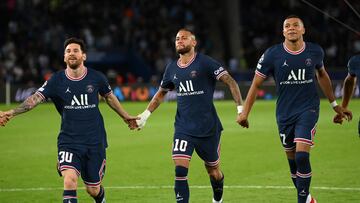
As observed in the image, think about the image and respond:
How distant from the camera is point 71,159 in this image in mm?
11000

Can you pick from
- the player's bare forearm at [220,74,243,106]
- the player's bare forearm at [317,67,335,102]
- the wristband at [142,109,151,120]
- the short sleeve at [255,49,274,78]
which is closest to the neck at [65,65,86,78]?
the wristband at [142,109,151,120]

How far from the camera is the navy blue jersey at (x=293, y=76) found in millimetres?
11867

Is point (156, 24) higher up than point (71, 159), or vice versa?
point (156, 24)

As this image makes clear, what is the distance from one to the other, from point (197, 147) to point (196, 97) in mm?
690

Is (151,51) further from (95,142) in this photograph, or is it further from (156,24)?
(95,142)

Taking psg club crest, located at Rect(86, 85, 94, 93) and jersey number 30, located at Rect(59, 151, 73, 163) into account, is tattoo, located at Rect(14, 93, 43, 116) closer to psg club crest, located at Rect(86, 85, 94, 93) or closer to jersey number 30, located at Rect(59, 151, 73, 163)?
psg club crest, located at Rect(86, 85, 94, 93)

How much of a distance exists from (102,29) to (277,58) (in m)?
29.7

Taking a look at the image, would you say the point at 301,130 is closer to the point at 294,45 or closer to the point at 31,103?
the point at 294,45

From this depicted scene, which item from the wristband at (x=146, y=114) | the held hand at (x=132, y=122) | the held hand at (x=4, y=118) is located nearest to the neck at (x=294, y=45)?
the wristband at (x=146, y=114)

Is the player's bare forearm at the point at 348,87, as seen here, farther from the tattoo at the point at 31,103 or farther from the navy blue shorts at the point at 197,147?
the tattoo at the point at 31,103

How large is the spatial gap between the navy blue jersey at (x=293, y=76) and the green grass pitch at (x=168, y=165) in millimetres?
1758

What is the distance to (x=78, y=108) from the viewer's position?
442 inches

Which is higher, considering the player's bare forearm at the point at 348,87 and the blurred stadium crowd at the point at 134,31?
the blurred stadium crowd at the point at 134,31

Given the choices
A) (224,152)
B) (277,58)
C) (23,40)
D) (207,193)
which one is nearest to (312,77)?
(277,58)
